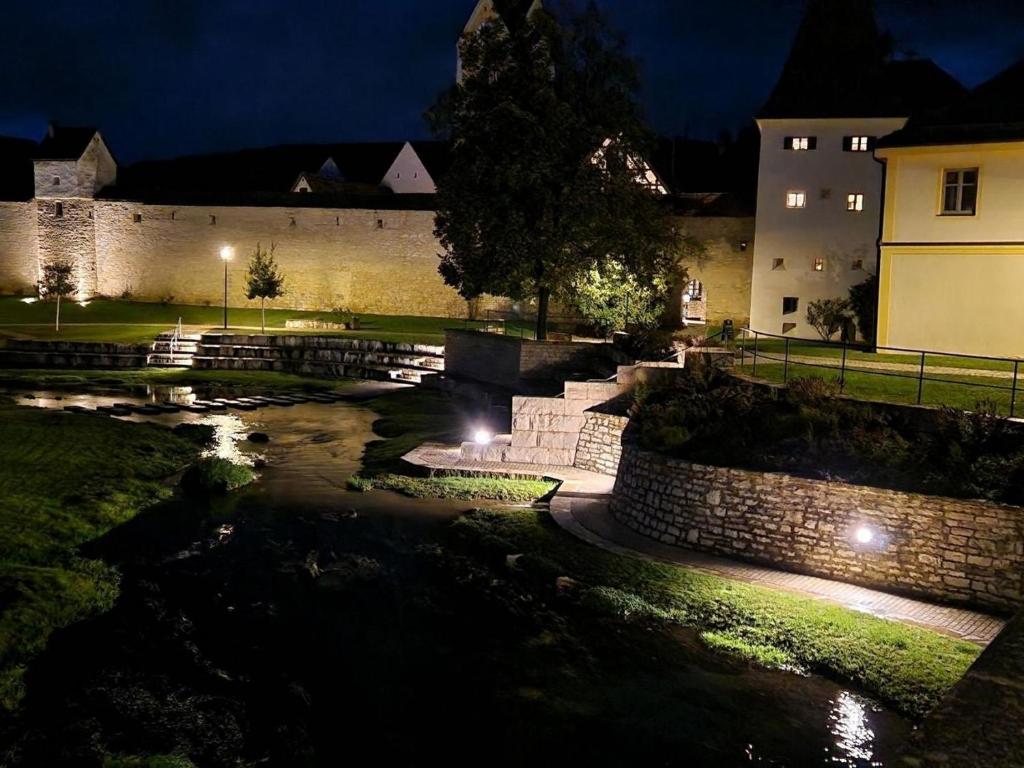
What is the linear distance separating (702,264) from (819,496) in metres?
23.9

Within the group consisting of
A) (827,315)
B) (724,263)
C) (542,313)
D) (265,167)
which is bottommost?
(542,313)

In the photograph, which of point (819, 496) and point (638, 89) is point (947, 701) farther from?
point (638, 89)

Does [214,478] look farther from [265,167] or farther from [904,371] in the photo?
[265,167]

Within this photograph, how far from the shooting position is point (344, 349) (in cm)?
2919

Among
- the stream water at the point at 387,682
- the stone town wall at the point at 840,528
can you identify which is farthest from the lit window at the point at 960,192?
the stream water at the point at 387,682

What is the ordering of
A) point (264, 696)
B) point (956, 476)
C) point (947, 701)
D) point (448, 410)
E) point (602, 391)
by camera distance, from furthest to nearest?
point (448, 410)
point (602, 391)
point (956, 476)
point (264, 696)
point (947, 701)

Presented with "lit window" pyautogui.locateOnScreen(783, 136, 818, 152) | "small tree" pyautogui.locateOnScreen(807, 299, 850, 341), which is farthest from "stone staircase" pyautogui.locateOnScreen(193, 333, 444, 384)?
"lit window" pyautogui.locateOnScreen(783, 136, 818, 152)

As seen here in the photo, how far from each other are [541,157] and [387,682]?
16.0 m

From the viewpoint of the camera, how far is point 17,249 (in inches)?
1676

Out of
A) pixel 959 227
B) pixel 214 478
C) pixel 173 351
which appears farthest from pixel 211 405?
pixel 959 227

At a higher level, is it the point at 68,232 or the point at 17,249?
the point at 68,232

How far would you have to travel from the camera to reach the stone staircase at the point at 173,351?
28.9 meters

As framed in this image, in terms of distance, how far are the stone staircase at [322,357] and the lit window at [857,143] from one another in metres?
13.6

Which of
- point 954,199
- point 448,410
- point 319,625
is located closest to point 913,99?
point 954,199
